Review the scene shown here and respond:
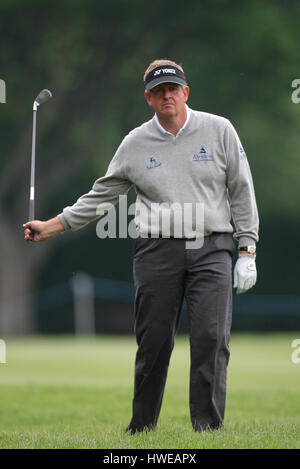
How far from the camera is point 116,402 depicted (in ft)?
30.9

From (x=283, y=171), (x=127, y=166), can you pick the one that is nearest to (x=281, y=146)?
(x=283, y=171)

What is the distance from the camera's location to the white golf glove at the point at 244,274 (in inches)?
243

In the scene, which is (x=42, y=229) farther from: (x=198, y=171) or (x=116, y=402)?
(x=116, y=402)

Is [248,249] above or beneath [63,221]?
beneath

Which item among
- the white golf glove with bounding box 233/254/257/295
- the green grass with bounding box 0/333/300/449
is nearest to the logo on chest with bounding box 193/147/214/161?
the white golf glove with bounding box 233/254/257/295

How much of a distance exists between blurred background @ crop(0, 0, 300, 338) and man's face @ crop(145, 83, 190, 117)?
17.5 meters

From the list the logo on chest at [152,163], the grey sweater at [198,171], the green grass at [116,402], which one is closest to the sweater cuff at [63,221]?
the grey sweater at [198,171]

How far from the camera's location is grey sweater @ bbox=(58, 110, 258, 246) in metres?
6.10

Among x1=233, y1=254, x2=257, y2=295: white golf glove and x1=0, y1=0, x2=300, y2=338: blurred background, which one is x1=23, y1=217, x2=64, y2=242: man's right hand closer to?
x1=233, y1=254, x2=257, y2=295: white golf glove

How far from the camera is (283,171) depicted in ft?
90.2

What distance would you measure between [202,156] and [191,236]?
19.9 inches

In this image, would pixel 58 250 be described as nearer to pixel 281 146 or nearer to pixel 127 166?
pixel 281 146

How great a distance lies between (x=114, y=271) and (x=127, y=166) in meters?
24.9

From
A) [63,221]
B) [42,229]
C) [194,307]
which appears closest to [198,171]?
[194,307]
